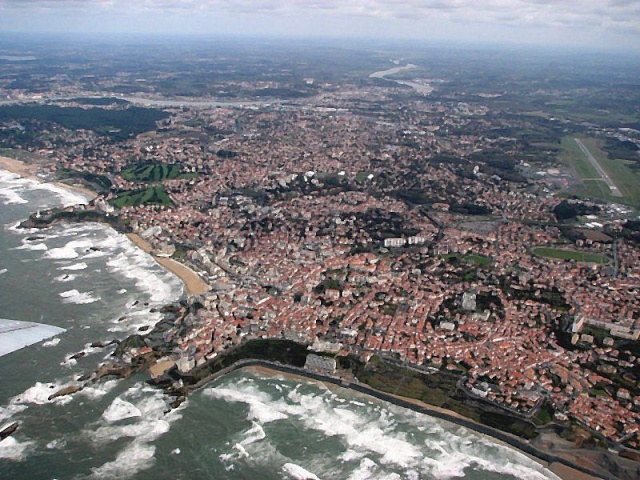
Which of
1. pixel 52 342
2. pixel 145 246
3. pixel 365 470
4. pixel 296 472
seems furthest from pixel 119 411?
pixel 145 246

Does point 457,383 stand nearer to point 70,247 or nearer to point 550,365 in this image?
point 550,365

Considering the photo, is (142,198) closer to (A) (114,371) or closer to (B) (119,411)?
(A) (114,371)

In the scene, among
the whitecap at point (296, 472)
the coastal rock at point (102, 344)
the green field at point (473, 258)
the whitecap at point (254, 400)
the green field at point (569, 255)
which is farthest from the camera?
the green field at point (569, 255)

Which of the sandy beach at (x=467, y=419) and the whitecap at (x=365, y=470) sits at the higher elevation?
the sandy beach at (x=467, y=419)

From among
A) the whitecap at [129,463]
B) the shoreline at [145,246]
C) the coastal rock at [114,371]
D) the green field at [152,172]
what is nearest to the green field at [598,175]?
Result: the shoreline at [145,246]

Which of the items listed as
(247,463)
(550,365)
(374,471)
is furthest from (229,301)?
(550,365)

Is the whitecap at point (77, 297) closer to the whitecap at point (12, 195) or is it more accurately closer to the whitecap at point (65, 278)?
the whitecap at point (65, 278)

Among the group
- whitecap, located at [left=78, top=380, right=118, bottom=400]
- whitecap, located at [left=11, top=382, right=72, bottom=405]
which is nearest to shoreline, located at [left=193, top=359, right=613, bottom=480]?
whitecap, located at [left=78, top=380, right=118, bottom=400]

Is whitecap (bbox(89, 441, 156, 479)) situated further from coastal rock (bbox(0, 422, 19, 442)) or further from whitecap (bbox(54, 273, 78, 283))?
whitecap (bbox(54, 273, 78, 283))
